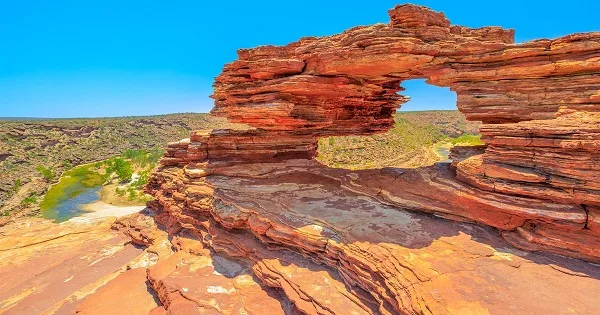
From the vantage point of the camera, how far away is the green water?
39094 millimetres

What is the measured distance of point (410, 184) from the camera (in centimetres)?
1441

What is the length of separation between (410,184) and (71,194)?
51599 mm

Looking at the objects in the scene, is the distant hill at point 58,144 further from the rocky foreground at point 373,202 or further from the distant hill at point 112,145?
the rocky foreground at point 373,202

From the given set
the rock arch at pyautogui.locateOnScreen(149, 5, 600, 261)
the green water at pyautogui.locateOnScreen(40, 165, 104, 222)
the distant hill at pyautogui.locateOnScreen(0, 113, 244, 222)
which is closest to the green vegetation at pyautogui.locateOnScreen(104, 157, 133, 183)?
the green water at pyautogui.locateOnScreen(40, 165, 104, 222)

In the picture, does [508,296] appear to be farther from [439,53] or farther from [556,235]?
[439,53]

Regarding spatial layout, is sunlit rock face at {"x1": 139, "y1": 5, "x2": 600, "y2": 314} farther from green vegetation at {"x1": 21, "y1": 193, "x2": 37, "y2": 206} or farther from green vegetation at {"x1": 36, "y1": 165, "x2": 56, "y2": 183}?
green vegetation at {"x1": 36, "y1": 165, "x2": 56, "y2": 183}

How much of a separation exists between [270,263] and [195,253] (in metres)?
5.21

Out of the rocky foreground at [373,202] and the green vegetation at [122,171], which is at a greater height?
the rocky foreground at [373,202]

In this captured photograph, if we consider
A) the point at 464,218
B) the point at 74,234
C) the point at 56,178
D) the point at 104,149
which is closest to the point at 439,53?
the point at 464,218

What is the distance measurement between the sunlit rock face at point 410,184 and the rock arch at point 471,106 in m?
0.05

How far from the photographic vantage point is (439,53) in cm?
1342

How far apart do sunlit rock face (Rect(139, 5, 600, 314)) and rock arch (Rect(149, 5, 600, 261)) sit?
0.05 m

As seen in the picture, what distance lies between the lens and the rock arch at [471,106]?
9.86m

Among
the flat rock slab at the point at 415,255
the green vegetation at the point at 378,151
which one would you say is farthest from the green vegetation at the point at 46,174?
the flat rock slab at the point at 415,255
